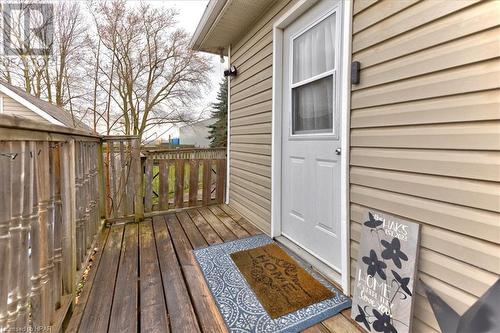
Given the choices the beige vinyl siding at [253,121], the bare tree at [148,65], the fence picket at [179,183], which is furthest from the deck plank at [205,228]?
the bare tree at [148,65]

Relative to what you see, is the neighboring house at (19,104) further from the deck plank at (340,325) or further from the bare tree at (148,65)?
the deck plank at (340,325)

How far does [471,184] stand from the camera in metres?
1.12

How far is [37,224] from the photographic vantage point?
3.70 ft

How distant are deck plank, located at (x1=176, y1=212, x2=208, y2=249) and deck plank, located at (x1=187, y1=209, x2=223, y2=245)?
0.16 ft

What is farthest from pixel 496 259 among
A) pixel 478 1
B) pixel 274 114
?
pixel 274 114

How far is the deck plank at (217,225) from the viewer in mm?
2812

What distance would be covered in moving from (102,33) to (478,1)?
991 centimetres

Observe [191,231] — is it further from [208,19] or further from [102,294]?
[208,19]

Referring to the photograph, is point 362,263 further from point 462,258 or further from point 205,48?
point 205,48

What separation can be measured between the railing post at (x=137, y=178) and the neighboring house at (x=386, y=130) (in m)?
1.64

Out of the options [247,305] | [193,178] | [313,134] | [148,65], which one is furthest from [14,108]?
[247,305]

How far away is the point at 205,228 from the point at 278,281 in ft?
4.44

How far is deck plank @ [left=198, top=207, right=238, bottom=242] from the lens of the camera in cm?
281

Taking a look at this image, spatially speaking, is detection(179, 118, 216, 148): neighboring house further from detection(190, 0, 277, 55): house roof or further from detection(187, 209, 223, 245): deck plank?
detection(187, 209, 223, 245): deck plank
